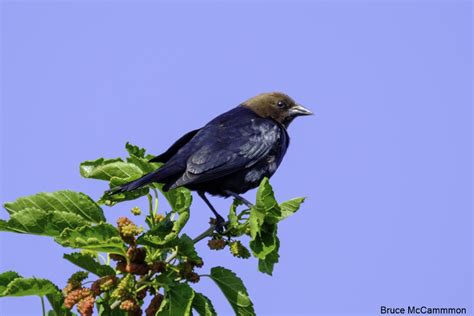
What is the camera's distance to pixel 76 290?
12.2ft

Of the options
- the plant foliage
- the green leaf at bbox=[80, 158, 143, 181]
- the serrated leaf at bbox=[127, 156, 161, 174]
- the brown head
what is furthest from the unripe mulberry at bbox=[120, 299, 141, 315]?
the brown head

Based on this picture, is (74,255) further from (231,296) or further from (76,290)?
(231,296)

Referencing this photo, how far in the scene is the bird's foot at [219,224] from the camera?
441cm

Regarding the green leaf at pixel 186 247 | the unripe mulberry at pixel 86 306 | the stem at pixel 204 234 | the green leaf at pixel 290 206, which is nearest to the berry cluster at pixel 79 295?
the unripe mulberry at pixel 86 306

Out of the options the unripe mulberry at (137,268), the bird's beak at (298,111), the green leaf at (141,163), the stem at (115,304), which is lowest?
the stem at (115,304)

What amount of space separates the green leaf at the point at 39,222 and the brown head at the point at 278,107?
12.2ft

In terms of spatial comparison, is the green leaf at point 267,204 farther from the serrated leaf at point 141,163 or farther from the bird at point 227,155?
the bird at point 227,155

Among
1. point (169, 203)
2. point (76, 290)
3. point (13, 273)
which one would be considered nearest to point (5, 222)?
point (13, 273)

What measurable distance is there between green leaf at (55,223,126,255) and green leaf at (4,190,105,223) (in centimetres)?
35

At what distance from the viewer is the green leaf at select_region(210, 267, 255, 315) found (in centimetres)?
410

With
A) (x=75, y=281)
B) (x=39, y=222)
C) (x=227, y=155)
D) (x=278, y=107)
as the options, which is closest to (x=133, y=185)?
(x=39, y=222)

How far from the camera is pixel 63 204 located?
13.4 ft

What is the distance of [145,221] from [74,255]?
1.86ft

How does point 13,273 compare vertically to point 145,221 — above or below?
below
